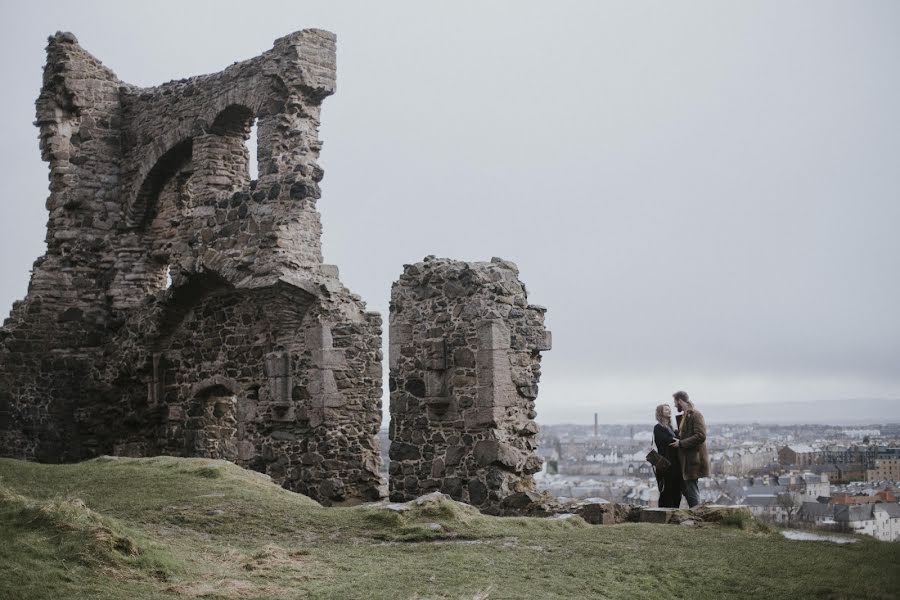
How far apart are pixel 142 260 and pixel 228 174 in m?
3.37

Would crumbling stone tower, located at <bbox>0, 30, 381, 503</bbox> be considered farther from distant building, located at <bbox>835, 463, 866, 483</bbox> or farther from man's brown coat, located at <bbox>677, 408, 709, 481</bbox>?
distant building, located at <bbox>835, 463, 866, 483</bbox>

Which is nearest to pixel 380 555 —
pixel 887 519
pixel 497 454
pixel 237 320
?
pixel 497 454

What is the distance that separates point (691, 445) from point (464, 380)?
13.6 feet

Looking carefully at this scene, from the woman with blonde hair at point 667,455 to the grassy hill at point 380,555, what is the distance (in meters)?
1.56

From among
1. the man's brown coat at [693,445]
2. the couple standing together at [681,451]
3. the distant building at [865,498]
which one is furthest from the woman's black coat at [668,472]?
the distant building at [865,498]

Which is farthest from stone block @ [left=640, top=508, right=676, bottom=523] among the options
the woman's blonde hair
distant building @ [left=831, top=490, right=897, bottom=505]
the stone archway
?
the stone archway

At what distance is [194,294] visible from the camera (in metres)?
20.1

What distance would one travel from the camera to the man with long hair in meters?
12.7

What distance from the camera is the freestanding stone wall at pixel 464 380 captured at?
15.6m

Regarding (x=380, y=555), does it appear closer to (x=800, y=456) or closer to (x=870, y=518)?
(x=870, y=518)

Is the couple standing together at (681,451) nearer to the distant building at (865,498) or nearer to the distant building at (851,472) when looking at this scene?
the distant building at (865,498)

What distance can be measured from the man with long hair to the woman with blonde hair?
11cm

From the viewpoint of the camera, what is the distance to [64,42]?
23.4 metres

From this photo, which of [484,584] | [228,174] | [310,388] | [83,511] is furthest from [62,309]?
[484,584]
